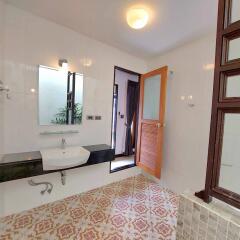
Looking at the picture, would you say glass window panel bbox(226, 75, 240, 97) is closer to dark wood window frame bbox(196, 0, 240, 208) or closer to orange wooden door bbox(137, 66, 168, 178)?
dark wood window frame bbox(196, 0, 240, 208)

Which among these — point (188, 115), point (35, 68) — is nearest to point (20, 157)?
point (35, 68)

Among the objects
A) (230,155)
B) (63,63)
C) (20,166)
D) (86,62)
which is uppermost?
(86,62)

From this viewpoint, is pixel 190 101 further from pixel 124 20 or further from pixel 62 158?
pixel 62 158

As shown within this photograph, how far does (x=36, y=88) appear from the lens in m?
1.97

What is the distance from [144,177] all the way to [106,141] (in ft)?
3.82

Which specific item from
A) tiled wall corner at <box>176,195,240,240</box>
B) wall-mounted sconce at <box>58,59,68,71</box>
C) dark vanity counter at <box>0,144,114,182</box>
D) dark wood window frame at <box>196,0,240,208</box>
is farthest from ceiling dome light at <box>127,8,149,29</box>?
dark vanity counter at <box>0,144,114,182</box>

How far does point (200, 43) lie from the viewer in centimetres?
223

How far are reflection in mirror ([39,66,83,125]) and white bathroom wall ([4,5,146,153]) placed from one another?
7 cm

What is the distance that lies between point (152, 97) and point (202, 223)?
7.51 feet

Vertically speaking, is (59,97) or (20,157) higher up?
(59,97)

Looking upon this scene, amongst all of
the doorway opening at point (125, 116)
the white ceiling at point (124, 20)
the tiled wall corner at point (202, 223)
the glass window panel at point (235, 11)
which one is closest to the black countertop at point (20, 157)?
the tiled wall corner at point (202, 223)

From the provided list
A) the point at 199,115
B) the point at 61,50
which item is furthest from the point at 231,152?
the point at 61,50

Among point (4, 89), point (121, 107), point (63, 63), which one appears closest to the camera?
point (4, 89)

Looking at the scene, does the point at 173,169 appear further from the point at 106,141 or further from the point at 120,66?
the point at 120,66
